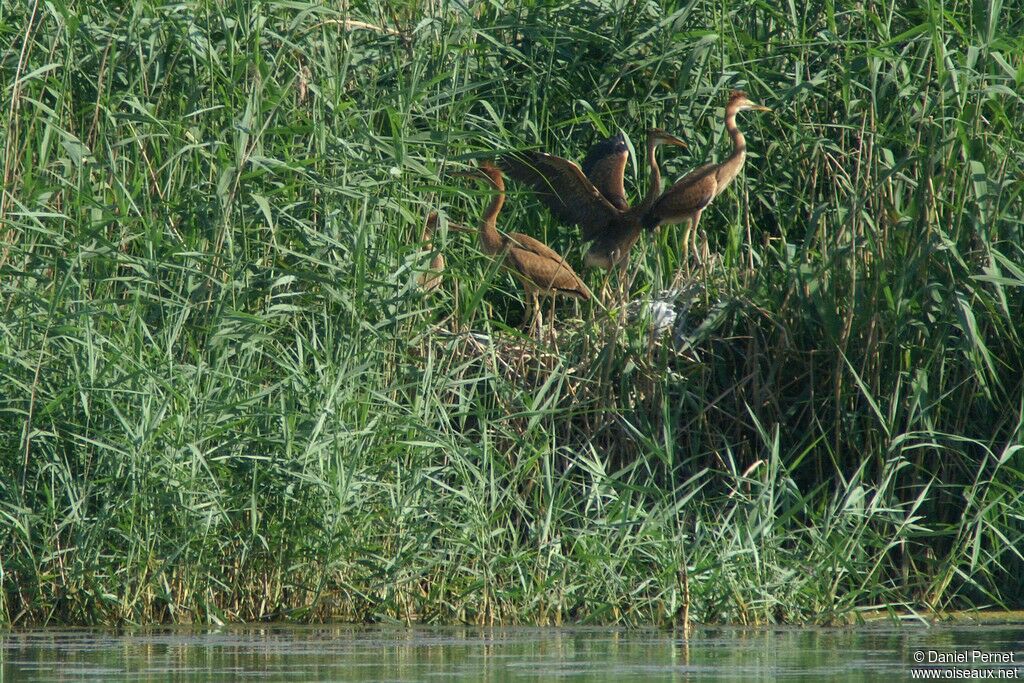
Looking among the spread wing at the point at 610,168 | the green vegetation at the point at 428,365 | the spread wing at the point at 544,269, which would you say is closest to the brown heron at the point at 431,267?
the green vegetation at the point at 428,365

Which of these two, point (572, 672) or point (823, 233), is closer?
point (572, 672)

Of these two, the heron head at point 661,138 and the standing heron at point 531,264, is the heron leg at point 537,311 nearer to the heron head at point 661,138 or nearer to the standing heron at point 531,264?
the standing heron at point 531,264

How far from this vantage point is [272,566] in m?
5.48

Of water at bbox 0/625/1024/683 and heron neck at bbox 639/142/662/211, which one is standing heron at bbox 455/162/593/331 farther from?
water at bbox 0/625/1024/683

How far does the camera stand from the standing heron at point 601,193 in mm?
7645

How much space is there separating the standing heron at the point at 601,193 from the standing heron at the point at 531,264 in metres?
0.28

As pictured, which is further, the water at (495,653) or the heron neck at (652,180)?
the heron neck at (652,180)

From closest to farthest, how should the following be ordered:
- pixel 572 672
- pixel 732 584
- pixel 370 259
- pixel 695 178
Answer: pixel 572 672, pixel 732 584, pixel 370 259, pixel 695 178

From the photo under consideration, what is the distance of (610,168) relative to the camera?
25.6 ft

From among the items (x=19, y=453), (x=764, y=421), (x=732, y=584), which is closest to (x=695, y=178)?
(x=764, y=421)

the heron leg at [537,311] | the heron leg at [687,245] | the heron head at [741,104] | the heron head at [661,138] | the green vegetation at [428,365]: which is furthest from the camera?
the heron head at [661,138]

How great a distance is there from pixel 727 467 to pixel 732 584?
0.95 meters

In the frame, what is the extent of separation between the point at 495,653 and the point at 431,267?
2.47m

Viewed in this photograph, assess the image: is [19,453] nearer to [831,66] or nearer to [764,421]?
[764,421]
